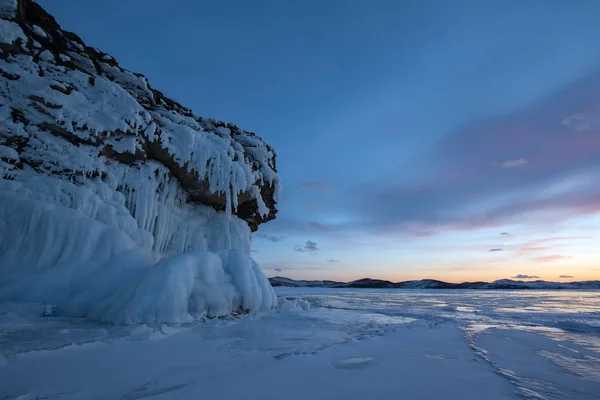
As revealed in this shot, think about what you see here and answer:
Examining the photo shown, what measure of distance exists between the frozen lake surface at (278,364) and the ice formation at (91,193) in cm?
146

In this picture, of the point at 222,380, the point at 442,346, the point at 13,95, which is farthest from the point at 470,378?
the point at 13,95

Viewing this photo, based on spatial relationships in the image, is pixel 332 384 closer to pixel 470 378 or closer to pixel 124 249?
pixel 470 378

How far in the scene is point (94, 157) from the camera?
1160 cm

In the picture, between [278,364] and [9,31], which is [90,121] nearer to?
[9,31]

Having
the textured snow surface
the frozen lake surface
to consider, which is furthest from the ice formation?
the frozen lake surface

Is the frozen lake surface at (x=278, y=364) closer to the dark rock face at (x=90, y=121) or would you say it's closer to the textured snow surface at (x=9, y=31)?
the dark rock face at (x=90, y=121)

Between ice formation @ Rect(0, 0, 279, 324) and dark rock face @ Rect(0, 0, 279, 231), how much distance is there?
39 mm

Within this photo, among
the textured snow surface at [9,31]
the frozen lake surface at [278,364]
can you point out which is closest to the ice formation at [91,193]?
the textured snow surface at [9,31]

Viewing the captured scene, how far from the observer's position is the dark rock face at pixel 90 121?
10.2m

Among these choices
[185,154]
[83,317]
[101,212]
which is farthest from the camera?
[185,154]

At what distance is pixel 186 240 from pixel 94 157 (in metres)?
6.10

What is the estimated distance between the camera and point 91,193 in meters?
11.1

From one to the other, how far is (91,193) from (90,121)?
8.80 feet

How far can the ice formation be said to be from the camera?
341 inches
